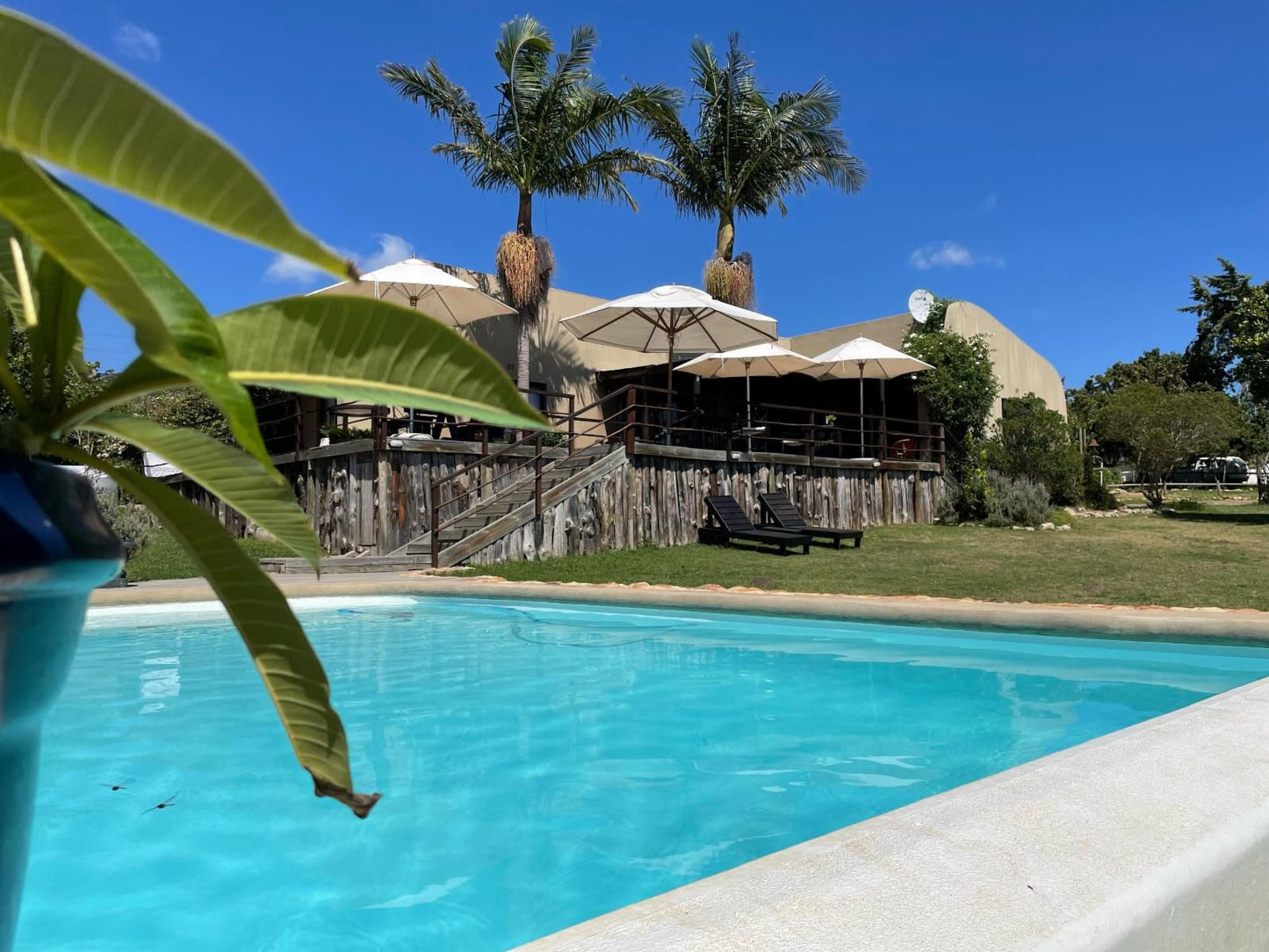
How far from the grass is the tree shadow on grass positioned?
17197 millimetres

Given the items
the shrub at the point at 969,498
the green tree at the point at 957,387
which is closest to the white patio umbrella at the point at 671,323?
the green tree at the point at 957,387

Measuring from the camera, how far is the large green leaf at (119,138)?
1.81ft

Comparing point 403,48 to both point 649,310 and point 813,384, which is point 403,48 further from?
point 813,384

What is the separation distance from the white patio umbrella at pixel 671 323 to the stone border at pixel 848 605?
18.3 ft

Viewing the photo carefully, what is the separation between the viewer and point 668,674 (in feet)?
19.9

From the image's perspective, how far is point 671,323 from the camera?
46.7 ft

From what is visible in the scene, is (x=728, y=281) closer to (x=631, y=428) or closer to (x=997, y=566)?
(x=631, y=428)

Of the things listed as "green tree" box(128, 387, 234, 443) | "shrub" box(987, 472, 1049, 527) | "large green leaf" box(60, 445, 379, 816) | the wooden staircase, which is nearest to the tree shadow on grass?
"shrub" box(987, 472, 1049, 527)

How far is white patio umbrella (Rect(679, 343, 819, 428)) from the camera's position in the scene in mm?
14602

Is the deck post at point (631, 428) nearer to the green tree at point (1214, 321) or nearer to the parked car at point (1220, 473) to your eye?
the green tree at point (1214, 321)

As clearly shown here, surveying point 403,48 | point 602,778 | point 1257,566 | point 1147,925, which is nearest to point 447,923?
point 602,778

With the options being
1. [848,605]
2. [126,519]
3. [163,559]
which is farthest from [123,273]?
[163,559]

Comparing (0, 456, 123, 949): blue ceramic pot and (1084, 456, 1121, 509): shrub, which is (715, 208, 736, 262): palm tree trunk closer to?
(1084, 456, 1121, 509): shrub

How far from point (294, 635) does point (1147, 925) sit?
1408 mm
